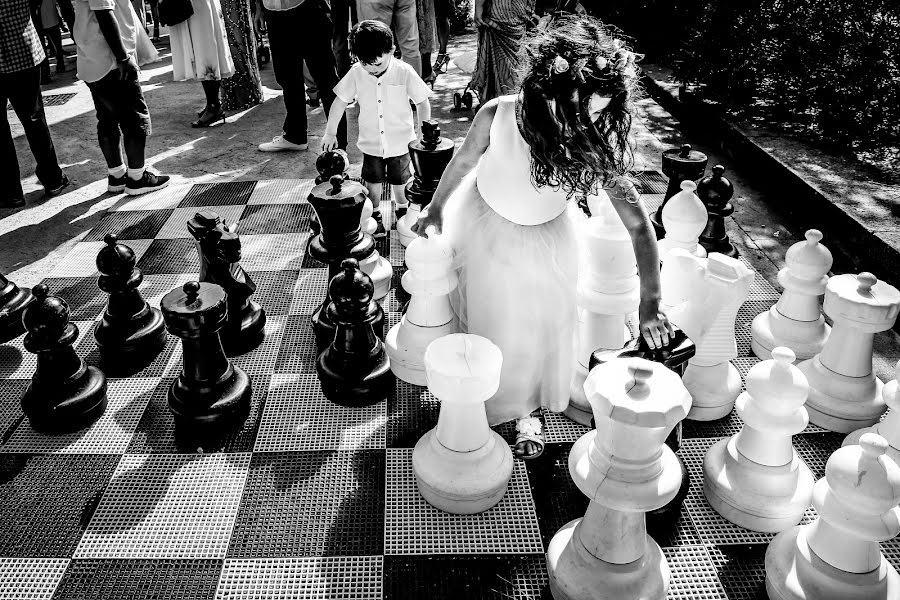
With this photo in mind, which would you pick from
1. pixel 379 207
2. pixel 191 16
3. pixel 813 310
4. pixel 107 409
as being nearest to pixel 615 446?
pixel 813 310

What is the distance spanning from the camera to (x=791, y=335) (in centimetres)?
216

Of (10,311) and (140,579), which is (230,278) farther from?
(140,579)

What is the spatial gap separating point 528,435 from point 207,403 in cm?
91

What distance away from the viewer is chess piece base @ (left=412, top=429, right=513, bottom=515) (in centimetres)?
159

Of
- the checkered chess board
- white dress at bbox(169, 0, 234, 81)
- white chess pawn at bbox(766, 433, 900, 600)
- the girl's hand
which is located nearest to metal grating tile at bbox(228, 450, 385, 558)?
the checkered chess board

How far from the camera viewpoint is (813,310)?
2156 millimetres

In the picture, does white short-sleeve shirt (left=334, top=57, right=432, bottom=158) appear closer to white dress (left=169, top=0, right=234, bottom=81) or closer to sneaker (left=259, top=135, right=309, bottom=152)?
sneaker (left=259, top=135, right=309, bottom=152)

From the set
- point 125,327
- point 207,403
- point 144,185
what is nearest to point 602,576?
point 207,403

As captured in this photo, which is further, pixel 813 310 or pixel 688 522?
pixel 813 310

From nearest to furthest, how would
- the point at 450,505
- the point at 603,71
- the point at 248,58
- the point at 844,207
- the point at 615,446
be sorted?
the point at 615,446, the point at 603,71, the point at 450,505, the point at 844,207, the point at 248,58

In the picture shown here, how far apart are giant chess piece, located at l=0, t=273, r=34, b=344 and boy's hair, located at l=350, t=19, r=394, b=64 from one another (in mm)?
1595

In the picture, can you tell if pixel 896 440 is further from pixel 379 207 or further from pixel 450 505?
pixel 379 207

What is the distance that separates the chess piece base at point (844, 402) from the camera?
6.14ft

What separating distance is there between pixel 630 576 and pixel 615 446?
306 mm
